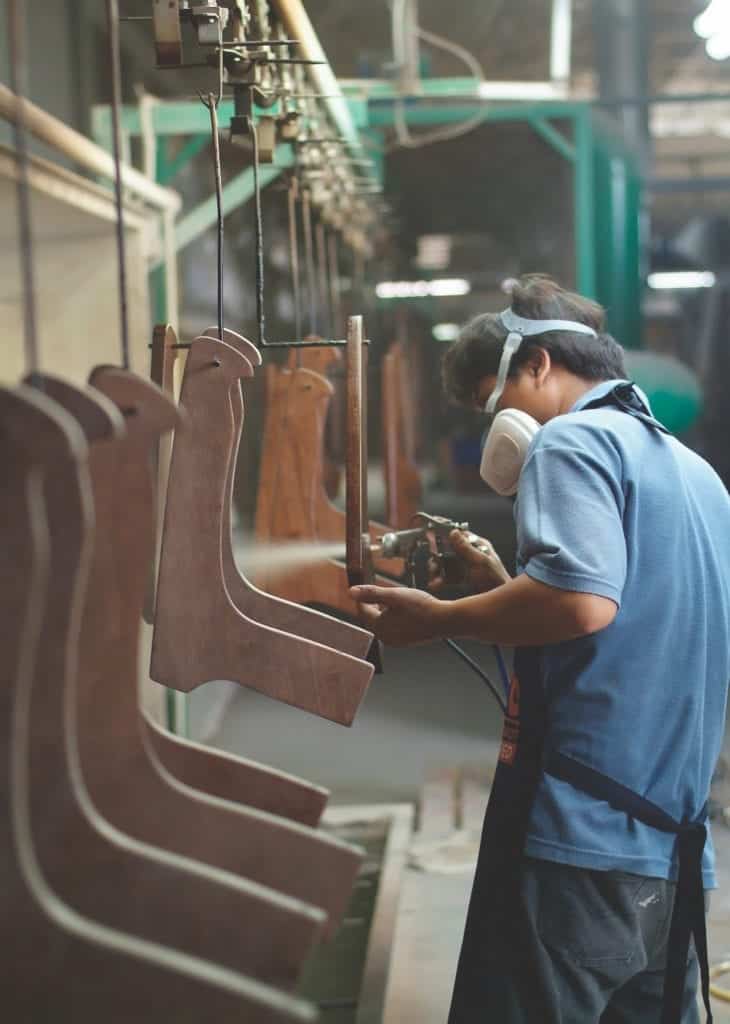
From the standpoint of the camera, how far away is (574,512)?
1.65 meters

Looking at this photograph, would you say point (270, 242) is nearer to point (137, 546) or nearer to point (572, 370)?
point (572, 370)

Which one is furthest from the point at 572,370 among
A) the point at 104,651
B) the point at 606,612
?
the point at 104,651

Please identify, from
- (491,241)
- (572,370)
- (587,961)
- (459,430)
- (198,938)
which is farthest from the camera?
(491,241)

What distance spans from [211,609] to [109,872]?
2.04 feet

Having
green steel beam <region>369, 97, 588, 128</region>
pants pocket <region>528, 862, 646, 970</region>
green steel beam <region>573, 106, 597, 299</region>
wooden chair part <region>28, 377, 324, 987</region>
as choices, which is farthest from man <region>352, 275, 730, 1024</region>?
green steel beam <region>369, 97, 588, 128</region>

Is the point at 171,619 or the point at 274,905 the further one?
the point at 171,619

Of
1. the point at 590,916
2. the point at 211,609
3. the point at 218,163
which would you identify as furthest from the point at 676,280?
the point at 211,609

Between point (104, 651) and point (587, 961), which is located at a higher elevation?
point (104, 651)

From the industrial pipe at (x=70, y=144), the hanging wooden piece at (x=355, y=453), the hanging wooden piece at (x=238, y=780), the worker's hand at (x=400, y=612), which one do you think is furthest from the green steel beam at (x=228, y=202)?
the hanging wooden piece at (x=238, y=780)

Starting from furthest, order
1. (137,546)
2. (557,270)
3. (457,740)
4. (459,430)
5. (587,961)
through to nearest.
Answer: (557,270), (459,430), (457,740), (587,961), (137,546)

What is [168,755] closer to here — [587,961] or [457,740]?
[587,961]

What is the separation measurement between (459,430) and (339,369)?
12.9 feet

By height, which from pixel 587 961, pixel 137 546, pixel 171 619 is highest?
pixel 137 546

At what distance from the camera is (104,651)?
3.27ft
